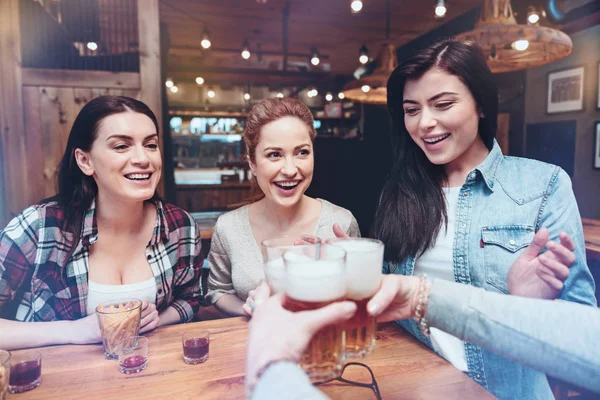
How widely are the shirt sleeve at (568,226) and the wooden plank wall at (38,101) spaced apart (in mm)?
2689

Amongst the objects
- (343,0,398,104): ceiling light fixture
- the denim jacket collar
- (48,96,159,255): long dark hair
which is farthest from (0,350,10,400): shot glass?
(343,0,398,104): ceiling light fixture

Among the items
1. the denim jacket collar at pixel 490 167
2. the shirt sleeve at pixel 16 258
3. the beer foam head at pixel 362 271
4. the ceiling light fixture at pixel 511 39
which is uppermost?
the ceiling light fixture at pixel 511 39

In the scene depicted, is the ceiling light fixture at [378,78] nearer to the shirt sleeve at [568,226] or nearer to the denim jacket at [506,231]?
the denim jacket at [506,231]

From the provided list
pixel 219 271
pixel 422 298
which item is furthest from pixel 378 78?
pixel 422 298

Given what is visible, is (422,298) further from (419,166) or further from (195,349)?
(419,166)

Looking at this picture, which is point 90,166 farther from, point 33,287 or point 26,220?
point 33,287

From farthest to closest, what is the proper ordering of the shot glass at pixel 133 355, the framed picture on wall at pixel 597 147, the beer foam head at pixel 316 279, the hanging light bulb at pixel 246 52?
the hanging light bulb at pixel 246 52 → the framed picture on wall at pixel 597 147 → the shot glass at pixel 133 355 → the beer foam head at pixel 316 279

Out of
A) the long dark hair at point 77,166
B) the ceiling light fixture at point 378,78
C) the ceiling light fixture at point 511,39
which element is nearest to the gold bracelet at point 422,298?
the long dark hair at point 77,166

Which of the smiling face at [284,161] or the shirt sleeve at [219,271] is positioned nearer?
the smiling face at [284,161]

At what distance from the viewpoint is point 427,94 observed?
1.56 m

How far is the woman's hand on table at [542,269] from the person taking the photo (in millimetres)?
1059

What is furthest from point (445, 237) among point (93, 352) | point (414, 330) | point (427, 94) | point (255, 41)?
point (255, 41)

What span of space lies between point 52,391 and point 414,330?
1.23 m

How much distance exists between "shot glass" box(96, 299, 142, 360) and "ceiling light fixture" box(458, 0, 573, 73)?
2.06 m
